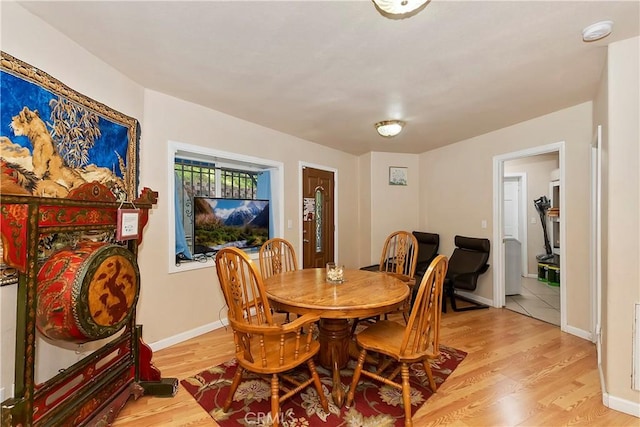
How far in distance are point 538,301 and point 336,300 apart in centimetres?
389

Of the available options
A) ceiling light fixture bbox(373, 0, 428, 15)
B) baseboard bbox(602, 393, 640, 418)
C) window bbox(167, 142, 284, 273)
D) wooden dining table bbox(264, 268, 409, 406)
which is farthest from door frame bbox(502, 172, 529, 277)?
ceiling light fixture bbox(373, 0, 428, 15)

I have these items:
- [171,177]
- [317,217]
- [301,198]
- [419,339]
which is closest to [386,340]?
[419,339]

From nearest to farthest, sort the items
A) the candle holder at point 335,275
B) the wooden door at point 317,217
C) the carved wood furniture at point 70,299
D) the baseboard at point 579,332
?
the carved wood furniture at point 70,299 < the candle holder at point 335,275 < the baseboard at point 579,332 < the wooden door at point 317,217

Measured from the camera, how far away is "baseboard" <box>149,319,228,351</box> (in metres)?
2.74

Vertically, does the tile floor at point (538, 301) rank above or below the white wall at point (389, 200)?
below

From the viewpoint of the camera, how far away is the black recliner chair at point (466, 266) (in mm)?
3795

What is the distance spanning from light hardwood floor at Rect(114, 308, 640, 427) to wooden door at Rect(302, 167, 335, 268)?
1.76m

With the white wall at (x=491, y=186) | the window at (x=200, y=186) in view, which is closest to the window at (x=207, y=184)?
the window at (x=200, y=186)

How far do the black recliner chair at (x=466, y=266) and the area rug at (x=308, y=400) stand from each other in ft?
5.11

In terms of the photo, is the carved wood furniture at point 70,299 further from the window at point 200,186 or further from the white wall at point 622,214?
the white wall at point 622,214

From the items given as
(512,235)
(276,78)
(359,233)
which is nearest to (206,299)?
(276,78)

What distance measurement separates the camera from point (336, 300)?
190 cm

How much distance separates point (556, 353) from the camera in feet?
8.69

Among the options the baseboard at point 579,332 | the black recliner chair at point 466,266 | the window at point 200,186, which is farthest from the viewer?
the black recliner chair at point 466,266
